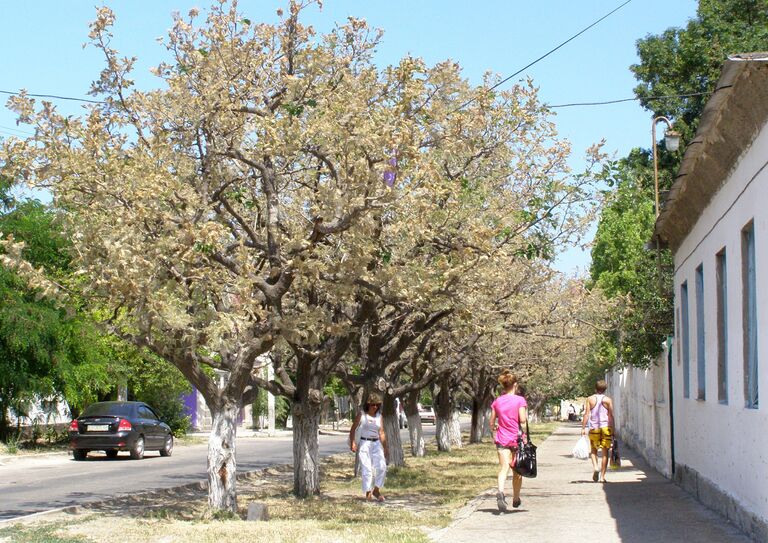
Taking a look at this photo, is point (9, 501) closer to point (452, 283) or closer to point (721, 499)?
point (452, 283)

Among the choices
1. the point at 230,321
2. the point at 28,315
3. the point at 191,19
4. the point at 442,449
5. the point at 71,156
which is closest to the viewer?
the point at 230,321

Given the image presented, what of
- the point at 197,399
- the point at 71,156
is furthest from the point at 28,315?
the point at 197,399

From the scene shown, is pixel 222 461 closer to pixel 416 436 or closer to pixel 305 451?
pixel 305 451

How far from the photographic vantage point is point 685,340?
1642cm

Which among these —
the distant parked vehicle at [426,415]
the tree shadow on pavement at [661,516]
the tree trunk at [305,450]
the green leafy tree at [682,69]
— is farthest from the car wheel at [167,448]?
the distant parked vehicle at [426,415]

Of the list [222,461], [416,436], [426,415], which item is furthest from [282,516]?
[426,415]

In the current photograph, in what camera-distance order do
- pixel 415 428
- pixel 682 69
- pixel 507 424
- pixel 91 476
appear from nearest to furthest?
pixel 507 424 < pixel 91 476 < pixel 682 69 < pixel 415 428

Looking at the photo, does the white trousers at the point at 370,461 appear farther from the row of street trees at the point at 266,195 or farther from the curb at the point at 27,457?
the curb at the point at 27,457

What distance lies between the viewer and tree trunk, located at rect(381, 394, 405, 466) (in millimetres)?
23016

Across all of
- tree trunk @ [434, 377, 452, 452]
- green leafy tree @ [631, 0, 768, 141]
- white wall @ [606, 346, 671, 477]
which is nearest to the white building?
white wall @ [606, 346, 671, 477]

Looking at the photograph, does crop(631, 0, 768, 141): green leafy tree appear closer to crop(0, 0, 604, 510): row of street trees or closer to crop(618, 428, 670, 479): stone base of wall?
crop(618, 428, 670, 479): stone base of wall

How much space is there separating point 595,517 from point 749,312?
10.8ft

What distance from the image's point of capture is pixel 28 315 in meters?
26.4

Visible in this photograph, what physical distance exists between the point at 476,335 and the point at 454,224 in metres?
6.15
